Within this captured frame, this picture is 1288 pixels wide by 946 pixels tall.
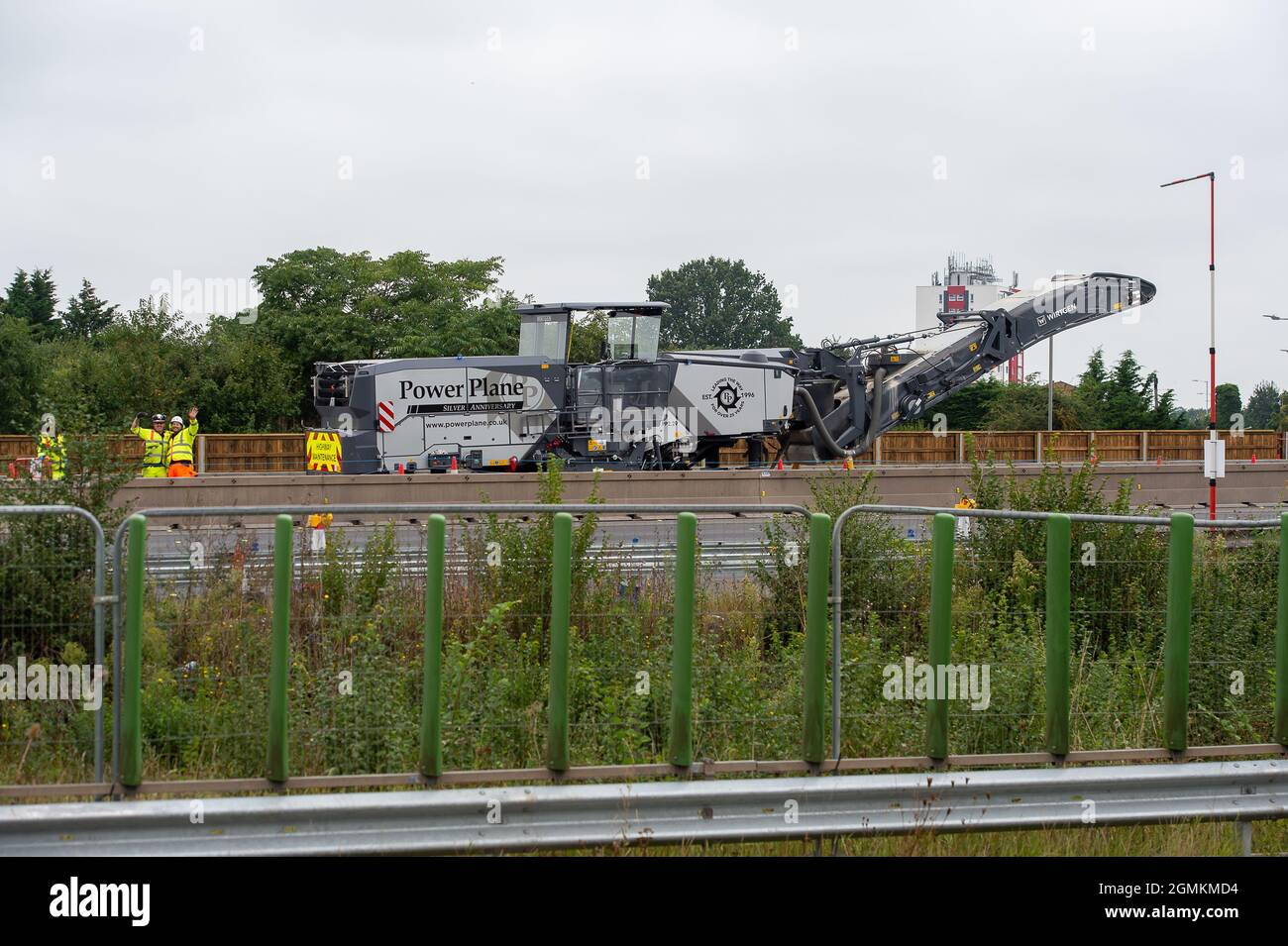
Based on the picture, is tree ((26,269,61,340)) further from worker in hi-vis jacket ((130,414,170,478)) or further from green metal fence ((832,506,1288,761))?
green metal fence ((832,506,1288,761))

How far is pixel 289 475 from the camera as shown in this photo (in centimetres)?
2298

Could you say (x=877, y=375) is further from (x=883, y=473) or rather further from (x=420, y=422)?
(x=420, y=422)

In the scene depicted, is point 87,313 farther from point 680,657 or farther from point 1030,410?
point 680,657

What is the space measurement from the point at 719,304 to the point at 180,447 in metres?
71.0

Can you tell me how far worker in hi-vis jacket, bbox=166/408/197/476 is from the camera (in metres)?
22.6

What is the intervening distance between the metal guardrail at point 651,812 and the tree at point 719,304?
8139 cm

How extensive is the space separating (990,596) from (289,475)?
17.5 m

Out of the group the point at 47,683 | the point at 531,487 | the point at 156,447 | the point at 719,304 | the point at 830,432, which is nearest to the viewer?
the point at 47,683

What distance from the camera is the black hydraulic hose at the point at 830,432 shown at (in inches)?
1013

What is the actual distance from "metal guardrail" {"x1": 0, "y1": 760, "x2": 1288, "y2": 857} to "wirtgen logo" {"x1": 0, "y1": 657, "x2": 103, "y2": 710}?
708mm

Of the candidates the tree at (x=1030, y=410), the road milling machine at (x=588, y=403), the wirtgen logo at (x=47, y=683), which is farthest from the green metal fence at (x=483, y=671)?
the tree at (x=1030, y=410)

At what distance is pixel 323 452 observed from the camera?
21875 mm

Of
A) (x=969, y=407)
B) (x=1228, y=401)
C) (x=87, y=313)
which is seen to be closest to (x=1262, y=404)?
(x=1228, y=401)
